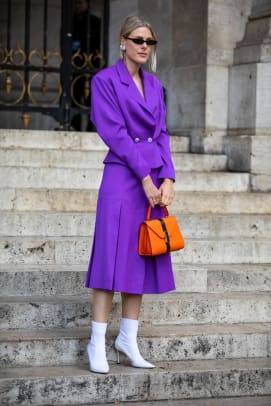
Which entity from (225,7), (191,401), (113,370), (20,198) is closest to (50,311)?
(113,370)

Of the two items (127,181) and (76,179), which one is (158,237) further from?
(76,179)

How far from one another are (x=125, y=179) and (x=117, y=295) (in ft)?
4.33

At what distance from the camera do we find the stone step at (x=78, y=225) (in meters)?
7.03

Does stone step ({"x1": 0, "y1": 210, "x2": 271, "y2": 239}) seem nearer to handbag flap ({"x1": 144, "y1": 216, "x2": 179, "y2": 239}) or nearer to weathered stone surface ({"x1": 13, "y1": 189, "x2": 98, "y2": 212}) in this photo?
weathered stone surface ({"x1": 13, "y1": 189, "x2": 98, "y2": 212})

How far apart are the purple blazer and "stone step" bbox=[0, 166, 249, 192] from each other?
2.58 metres

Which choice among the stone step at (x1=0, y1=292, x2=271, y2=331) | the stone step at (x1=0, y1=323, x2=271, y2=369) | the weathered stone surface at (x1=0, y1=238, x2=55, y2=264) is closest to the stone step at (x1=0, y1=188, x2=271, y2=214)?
the weathered stone surface at (x1=0, y1=238, x2=55, y2=264)

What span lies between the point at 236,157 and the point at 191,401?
3.94 meters

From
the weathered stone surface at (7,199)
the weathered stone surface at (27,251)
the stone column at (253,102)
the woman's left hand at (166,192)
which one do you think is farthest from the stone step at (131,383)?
the stone column at (253,102)

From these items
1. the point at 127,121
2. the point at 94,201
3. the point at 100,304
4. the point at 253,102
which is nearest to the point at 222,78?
the point at 253,102

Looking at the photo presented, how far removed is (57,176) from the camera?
7840 millimetres

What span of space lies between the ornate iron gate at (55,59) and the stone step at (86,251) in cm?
302

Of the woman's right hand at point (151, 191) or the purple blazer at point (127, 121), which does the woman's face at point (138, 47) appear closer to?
the purple blazer at point (127, 121)

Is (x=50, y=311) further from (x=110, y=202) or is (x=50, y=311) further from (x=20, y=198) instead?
(x=20, y=198)

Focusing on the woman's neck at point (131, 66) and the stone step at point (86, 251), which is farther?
the stone step at point (86, 251)
